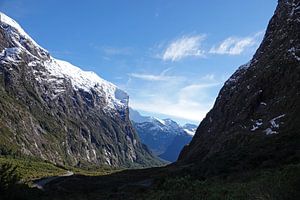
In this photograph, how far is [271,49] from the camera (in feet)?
474

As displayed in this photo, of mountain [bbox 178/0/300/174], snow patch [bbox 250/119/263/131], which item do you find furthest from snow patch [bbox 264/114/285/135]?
snow patch [bbox 250/119/263/131]

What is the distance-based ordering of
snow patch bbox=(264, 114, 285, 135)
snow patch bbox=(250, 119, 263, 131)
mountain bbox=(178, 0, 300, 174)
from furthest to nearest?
snow patch bbox=(250, 119, 263, 131)
snow patch bbox=(264, 114, 285, 135)
mountain bbox=(178, 0, 300, 174)

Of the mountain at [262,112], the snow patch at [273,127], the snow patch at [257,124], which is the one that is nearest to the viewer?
the mountain at [262,112]

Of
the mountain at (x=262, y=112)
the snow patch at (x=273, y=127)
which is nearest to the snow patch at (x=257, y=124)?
the mountain at (x=262, y=112)

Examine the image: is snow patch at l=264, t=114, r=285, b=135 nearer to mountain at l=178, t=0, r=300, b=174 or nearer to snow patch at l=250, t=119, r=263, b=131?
mountain at l=178, t=0, r=300, b=174

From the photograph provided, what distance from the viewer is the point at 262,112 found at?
122188 millimetres

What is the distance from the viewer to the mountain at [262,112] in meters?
85.2

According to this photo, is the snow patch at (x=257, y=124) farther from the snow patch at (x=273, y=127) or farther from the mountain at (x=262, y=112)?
the snow patch at (x=273, y=127)

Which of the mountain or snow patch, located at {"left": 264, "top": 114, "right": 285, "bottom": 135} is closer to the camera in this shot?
the mountain

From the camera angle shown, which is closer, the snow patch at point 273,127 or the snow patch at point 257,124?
the snow patch at point 273,127

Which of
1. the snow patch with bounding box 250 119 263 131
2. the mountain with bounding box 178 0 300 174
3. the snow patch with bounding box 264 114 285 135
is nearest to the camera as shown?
the mountain with bounding box 178 0 300 174

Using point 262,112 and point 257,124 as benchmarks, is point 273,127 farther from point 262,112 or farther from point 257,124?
point 262,112

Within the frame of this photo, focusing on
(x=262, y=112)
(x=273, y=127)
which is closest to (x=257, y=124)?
(x=262, y=112)

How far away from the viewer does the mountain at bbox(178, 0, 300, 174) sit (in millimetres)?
85188
